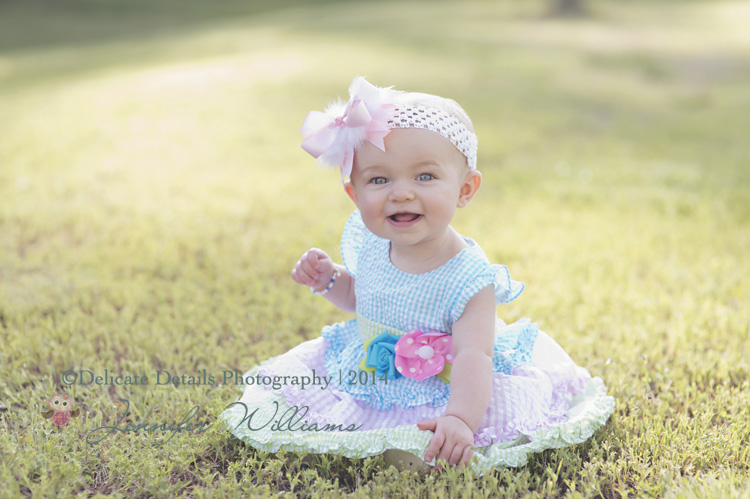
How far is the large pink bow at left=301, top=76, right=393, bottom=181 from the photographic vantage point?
6.45ft

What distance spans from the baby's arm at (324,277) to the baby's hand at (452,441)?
725 mm

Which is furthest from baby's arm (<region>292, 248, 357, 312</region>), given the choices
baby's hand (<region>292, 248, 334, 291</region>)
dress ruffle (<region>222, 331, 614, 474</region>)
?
dress ruffle (<region>222, 331, 614, 474</region>)

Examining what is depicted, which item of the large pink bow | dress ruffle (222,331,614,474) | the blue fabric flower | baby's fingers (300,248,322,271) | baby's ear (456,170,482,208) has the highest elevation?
the large pink bow

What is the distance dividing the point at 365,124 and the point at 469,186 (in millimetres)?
407

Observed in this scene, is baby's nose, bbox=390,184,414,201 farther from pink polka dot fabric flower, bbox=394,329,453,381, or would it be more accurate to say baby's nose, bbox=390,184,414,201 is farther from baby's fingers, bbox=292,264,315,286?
baby's fingers, bbox=292,264,315,286

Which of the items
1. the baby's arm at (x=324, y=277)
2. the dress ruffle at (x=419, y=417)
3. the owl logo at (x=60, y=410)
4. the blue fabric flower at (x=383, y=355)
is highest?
the baby's arm at (x=324, y=277)

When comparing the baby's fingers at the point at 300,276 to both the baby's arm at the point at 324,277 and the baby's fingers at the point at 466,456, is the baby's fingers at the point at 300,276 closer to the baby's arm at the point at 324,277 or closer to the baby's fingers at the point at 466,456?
the baby's arm at the point at 324,277

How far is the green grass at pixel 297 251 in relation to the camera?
203 centimetres

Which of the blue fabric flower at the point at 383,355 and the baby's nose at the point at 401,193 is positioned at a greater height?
the baby's nose at the point at 401,193

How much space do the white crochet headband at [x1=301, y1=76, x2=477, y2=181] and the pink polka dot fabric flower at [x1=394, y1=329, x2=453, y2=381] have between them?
1.79ft

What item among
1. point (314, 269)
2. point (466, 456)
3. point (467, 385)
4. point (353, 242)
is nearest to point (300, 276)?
point (314, 269)

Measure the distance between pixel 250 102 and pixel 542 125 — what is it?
3189 mm

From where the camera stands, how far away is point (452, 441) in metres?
1.93

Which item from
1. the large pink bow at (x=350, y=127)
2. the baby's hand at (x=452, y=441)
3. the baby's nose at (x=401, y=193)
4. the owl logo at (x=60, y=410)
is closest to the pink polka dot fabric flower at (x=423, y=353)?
the baby's hand at (x=452, y=441)
